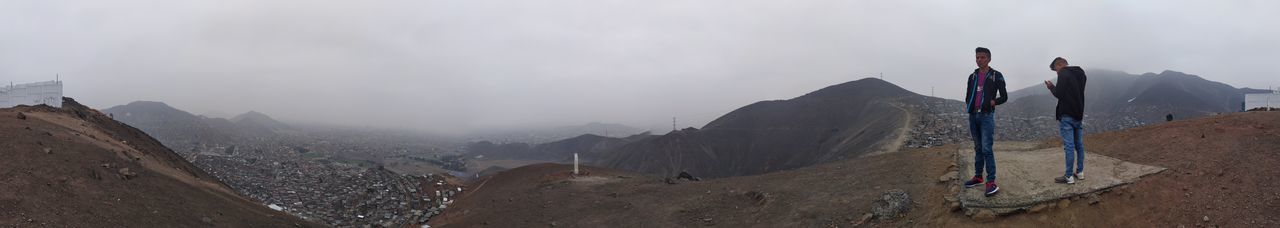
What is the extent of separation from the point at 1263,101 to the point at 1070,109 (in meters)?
22.3

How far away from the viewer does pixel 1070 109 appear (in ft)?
23.3

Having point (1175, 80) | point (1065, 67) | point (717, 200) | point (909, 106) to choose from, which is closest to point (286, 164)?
point (717, 200)

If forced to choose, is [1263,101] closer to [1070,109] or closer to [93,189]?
[1070,109]

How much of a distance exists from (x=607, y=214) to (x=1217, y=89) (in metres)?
85.7

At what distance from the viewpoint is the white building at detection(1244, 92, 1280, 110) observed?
70.0 feet

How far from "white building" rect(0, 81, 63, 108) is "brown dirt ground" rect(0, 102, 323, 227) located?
290 inches

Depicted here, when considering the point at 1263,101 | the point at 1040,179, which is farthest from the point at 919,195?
the point at 1263,101

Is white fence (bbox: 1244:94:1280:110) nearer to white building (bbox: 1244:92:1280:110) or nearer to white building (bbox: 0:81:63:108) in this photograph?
white building (bbox: 1244:92:1280:110)

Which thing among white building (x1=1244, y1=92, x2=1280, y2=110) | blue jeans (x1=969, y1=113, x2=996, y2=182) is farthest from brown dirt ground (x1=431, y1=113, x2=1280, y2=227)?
white building (x1=1244, y1=92, x2=1280, y2=110)

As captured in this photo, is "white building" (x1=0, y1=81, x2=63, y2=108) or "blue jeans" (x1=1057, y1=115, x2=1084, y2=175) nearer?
"blue jeans" (x1=1057, y1=115, x2=1084, y2=175)

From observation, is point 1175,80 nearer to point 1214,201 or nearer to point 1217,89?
point 1217,89

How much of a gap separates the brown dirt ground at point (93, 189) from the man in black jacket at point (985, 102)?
13088 millimetres

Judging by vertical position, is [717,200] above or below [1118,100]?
below

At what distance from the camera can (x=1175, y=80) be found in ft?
225
